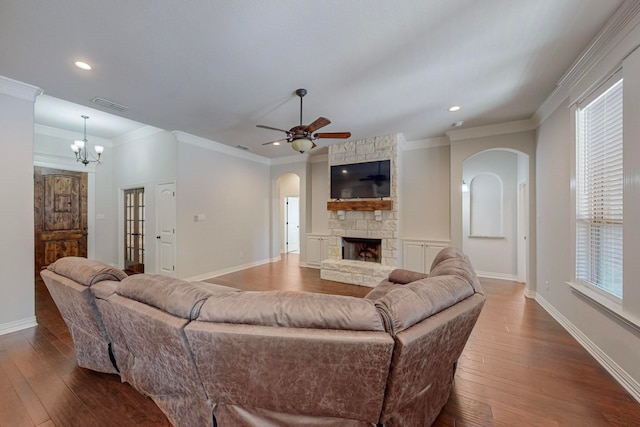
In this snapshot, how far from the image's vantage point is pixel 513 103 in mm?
3486

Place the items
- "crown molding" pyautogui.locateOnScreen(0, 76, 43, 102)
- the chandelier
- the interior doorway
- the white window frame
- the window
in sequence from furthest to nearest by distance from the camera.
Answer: the interior doorway → the chandelier → "crown molding" pyautogui.locateOnScreen(0, 76, 43, 102) → the white window frame → the window

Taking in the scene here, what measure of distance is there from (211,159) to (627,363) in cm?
620

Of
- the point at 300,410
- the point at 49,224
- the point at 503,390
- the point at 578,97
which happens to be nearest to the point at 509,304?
the point at 503,390

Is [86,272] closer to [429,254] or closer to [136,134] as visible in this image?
[136,134]

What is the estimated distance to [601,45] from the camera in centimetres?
220

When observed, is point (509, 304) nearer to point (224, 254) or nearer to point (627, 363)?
point (627, 363)

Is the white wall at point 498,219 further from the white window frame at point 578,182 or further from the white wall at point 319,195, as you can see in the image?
the white wall at point 319,195

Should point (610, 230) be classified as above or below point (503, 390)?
above

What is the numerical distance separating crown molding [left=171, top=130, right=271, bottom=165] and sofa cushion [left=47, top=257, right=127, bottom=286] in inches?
128

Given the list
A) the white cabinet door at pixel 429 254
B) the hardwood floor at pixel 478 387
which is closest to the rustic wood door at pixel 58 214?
the hardwood floor at pixel 478 387

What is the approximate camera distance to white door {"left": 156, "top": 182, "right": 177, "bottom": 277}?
15.6 ft

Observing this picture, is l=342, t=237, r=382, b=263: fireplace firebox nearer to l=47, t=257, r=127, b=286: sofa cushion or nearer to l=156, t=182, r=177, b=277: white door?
l=156, t=182, r=177, b=277: white door

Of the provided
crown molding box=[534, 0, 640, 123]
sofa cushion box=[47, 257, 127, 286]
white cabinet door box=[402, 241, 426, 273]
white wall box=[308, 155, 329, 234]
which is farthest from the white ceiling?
white wall box=[308, 155, 329, 234]

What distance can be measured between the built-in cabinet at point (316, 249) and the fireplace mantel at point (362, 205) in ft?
3.59
